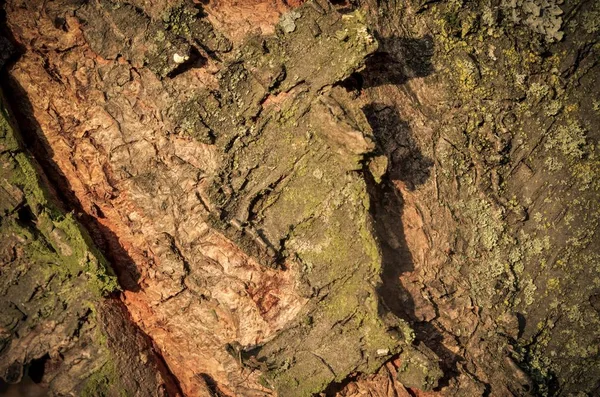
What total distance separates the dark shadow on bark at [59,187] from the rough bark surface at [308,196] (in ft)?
0.04

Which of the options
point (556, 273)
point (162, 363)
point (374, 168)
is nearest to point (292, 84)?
point (374, 168)

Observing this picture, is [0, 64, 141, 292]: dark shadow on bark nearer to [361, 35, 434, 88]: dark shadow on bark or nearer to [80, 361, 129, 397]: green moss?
[80, 361, 129, 397]: green moss

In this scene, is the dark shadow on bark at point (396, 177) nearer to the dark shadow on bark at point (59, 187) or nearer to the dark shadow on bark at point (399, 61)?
the dark shadow on bark at point (399, 61)

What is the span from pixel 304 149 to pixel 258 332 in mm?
1197

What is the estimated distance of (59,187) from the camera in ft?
9.91

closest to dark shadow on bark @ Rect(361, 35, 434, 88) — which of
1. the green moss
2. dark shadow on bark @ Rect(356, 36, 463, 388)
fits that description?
dark shadow on bark @ Rect(356, 36, 463, 388)

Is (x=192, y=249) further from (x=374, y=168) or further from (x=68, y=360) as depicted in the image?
(x=374, y=168)

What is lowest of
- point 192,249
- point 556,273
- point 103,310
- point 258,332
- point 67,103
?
point 103,310

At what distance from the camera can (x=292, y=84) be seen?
2932 millimetres

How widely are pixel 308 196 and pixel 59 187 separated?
1544 mm

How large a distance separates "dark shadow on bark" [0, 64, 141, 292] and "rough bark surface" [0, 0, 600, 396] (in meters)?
0.01

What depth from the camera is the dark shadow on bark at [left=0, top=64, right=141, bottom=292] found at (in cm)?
287

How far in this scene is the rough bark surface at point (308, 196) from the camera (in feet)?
9.37

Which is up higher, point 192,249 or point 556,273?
point 556,273
